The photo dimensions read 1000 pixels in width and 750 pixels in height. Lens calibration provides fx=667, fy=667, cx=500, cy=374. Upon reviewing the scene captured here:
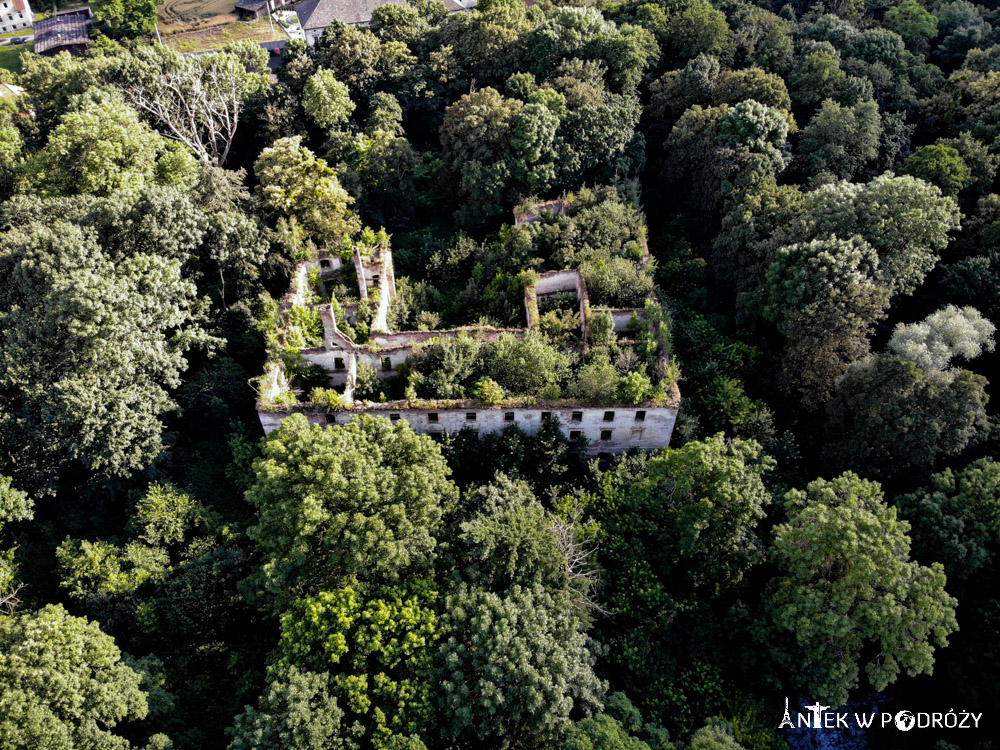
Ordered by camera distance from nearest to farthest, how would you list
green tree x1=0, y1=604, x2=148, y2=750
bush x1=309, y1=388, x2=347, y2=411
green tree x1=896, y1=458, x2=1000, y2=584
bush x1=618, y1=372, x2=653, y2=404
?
green tree x1=0, y1=604, x2=148, y2=750
green tree x1=896, y1=458, x2=1000, y2=584
bush x1=618, y1=372, x2=653, y2=404
bush x1=309, y1=388, x2=347, y2=411

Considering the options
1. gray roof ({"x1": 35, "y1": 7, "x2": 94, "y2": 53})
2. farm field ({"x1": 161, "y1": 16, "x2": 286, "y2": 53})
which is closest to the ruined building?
farm field ({"x1": 161, "y1": 16, "x2": 286, "y2": 53})

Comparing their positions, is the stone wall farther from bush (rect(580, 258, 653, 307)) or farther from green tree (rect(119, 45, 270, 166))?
green tree (rect(119, 45, 270, 166))

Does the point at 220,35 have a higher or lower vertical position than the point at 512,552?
higher

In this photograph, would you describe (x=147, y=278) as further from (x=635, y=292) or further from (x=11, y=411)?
(x=635, y=292)

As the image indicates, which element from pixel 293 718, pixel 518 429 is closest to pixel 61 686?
pixel 293 718

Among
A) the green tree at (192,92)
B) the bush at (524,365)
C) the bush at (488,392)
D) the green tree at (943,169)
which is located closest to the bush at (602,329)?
the bush at (524,365)

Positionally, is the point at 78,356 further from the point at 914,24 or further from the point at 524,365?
the point at 914,24

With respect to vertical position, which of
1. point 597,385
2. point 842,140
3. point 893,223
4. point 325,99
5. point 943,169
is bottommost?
point 597,385
